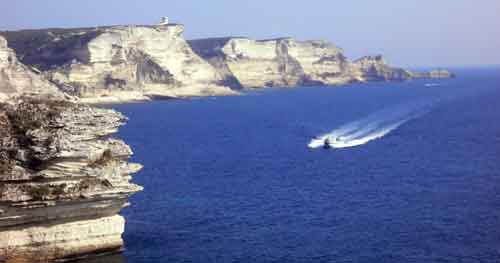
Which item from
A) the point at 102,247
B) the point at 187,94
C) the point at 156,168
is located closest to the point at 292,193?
the point at 156,168

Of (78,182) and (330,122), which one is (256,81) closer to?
(330,122)

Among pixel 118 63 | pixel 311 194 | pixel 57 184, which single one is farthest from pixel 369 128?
pixel 118 63

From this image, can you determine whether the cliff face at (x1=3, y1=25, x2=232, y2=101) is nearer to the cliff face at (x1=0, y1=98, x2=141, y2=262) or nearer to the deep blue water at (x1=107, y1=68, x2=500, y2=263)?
the deep blue water at (x1=107, y1=68, x2=500, y2=263)

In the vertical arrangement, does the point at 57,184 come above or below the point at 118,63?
below

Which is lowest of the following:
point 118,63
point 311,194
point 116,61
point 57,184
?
point 311,194

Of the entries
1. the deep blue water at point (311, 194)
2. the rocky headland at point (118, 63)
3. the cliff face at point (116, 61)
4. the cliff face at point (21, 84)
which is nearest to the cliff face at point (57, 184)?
the deep blue water at point (311, 194)

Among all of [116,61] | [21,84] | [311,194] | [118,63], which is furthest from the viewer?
[116,61]

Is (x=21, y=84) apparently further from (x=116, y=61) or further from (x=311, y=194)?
(x=116, y=61)
